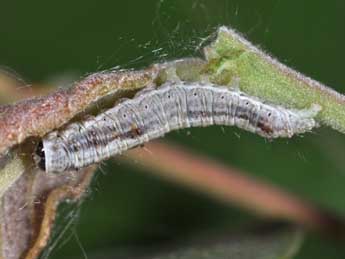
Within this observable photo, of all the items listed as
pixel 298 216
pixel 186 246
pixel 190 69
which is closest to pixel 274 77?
pixel 190 69

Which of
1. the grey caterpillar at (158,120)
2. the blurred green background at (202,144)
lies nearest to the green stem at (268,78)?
the grey caterpillar at (158,120)

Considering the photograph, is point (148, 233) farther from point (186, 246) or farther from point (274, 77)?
point (274, 77)

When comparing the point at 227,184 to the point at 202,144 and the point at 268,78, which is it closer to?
the point at 202,144

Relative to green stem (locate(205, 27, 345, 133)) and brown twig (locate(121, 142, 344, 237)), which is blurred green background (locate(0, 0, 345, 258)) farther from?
green stem (locate(205, 27, 345, 133))

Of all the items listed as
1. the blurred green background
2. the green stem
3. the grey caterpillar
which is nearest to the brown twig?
the blurred green background

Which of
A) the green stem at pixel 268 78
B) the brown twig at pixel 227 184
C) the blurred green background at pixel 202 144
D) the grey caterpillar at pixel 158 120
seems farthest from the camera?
the blurred green background at pixel 202 144

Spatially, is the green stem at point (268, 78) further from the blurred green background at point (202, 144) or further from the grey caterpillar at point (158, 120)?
the blurred green background at point (202, 144)

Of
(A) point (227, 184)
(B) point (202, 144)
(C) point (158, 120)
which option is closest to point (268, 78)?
(C) point (158, 120)
